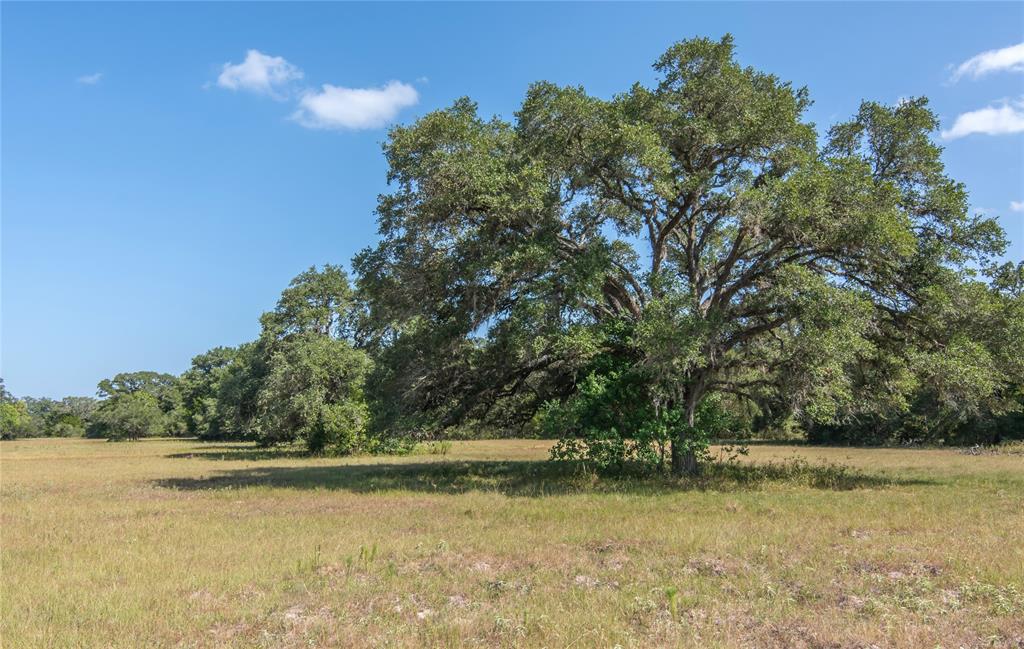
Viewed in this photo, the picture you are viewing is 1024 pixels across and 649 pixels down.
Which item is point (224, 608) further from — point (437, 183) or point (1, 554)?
point (437, 183)

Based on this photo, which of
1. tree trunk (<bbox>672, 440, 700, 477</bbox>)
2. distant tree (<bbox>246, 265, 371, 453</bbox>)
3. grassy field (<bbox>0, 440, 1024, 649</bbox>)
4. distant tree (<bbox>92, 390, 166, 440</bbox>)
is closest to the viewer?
grassy field (<bbox>0, 440, 1024, 649</bbox>)

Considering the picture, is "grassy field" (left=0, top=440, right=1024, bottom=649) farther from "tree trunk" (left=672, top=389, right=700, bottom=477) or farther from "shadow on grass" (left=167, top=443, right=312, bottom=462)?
"shadow on grass" (left=167, top=443, right=312, bottom=462)

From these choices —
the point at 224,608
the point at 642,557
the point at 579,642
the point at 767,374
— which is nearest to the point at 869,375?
the point at 767,374

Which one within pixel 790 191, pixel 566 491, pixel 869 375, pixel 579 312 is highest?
pixel 790 191

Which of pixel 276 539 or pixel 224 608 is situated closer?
pixel 224 608

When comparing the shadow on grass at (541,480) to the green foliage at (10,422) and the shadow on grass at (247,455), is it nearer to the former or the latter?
the shadow on grass at (247,455)

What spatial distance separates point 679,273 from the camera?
22953 millimetres

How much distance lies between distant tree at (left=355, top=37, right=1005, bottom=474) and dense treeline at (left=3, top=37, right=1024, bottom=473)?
0.07 m

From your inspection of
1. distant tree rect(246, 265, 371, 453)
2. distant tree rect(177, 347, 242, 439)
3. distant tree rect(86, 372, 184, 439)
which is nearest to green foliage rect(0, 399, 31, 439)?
distant tree rect(86, 372, 184, 439)

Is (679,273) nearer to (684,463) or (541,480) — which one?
(684,463)

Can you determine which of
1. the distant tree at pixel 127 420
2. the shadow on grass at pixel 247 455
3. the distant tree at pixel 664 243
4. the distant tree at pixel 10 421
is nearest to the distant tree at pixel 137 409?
the distant tree at pixel 127 420

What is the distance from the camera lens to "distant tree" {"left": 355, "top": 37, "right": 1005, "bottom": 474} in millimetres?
16969

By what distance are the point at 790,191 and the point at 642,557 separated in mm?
11026

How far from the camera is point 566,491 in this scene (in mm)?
17766
